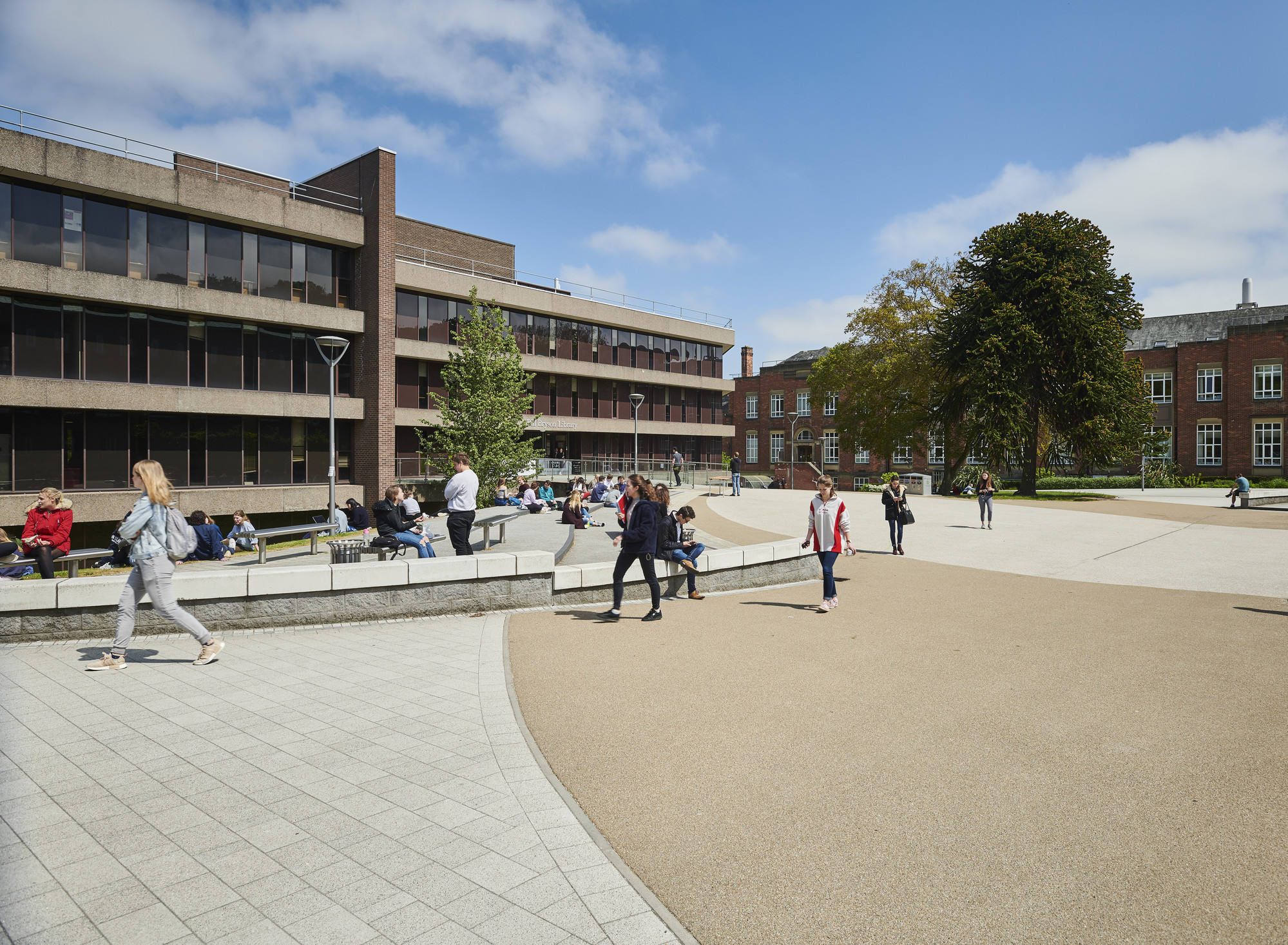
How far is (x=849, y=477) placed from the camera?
58.4 meters

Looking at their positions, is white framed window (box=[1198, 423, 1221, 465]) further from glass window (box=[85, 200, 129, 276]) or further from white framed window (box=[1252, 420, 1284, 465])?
glass window (box=[85, 200, 129, 276])

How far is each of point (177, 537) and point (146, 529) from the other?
9.8 inches

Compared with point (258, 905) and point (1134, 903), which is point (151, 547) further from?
point (1134, 903)

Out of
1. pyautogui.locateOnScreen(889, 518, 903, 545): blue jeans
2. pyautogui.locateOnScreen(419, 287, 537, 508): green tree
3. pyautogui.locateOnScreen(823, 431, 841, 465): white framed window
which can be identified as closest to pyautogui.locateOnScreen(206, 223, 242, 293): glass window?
pyautogui.locateOnScreen(419, 287, 537, 508): green tree

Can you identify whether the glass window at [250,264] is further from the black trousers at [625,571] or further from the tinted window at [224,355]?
Result: the black trousers at [625,571]

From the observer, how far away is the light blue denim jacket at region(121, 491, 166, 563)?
20.5 ft

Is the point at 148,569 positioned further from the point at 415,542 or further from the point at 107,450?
the point at 107,450

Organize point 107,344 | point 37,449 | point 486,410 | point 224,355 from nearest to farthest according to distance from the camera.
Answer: point 37,449 → point 107,344 → point 224,355 → point 486,410

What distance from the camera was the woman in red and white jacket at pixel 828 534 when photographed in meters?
9.50

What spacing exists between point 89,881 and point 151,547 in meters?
3.94

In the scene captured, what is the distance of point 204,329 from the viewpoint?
26.0m

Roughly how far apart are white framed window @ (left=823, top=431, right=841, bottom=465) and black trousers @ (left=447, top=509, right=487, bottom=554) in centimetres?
6163

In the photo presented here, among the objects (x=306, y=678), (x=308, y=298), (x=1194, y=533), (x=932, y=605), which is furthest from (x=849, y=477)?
(x=306, y=678)

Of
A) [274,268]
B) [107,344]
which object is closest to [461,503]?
[107,344]
